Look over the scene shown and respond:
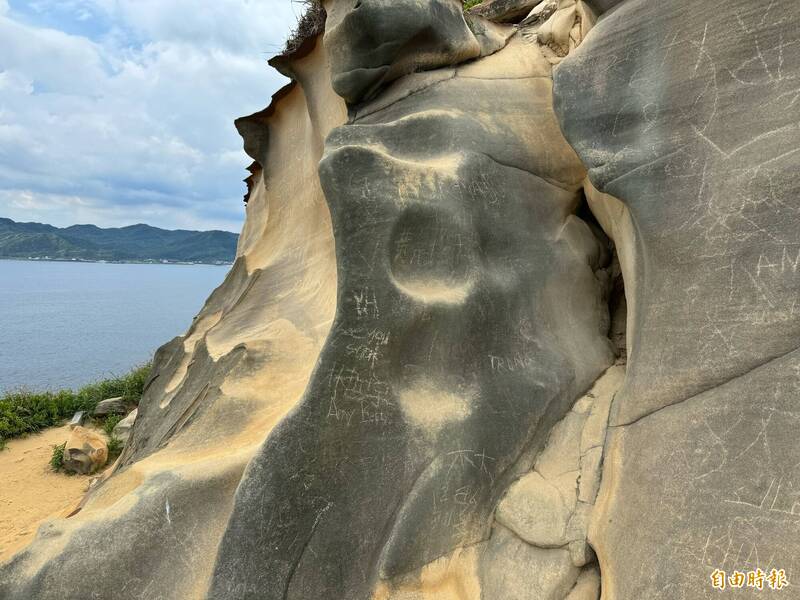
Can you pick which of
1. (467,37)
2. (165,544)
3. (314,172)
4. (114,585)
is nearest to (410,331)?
(165,544)

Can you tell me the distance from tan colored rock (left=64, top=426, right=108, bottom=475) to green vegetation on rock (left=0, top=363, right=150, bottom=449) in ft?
5.84

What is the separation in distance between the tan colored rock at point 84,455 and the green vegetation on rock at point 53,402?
70.1 inches

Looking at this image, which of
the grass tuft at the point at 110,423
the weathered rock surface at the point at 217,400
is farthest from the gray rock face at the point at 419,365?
the grass tuft at the point at 110,423

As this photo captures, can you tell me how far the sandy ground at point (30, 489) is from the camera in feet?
22.4

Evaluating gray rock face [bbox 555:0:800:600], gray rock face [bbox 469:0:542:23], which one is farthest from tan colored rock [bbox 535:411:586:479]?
gray rock face [bbox 469:0:542:23]

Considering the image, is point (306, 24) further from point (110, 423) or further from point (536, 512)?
point (110, 423)

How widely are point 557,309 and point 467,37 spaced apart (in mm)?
2095

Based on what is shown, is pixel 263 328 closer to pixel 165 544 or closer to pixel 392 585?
pixel 165 544

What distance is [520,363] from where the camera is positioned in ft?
10.0

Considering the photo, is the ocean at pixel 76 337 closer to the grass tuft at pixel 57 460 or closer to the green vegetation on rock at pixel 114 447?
the grass tuft at pixel 57 460

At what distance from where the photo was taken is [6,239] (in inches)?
6068
